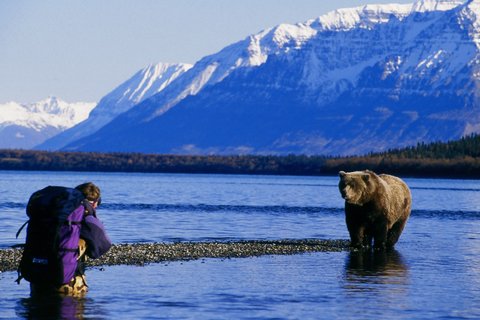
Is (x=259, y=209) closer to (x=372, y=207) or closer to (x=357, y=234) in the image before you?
(x=357, y=234)

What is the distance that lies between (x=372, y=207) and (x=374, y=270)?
4.61 metres

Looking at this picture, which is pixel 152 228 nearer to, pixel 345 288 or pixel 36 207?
pixel 345 288

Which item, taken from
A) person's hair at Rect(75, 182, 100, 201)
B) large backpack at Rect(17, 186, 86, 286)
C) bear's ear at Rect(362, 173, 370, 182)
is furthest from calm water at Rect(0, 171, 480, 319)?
person's hair at Rect(75, 182, 100, 201)

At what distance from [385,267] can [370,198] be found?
3782 mm

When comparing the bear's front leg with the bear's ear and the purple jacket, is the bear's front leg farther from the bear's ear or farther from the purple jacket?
the purple jacket

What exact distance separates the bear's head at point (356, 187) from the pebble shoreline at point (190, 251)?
3.06 m

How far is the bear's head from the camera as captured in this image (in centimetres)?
3681

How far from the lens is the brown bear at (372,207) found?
37188 mm

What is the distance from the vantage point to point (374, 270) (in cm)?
3341

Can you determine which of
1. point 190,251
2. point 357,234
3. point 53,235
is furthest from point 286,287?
point 357,234

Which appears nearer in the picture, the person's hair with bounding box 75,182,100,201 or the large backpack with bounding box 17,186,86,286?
the large backpack with bounding box 17,186,86,286

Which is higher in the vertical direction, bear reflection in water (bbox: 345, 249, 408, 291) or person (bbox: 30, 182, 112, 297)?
person (bbox: 30, 182, 112, 297)

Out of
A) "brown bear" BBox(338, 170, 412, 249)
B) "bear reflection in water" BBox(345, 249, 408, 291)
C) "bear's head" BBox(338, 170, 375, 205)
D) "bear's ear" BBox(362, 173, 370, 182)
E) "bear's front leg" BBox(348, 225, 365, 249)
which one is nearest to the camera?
"bear reflection in water" BBox(345, 249, 408, 291)

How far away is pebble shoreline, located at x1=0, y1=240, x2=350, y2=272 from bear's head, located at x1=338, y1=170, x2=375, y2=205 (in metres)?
3.06
